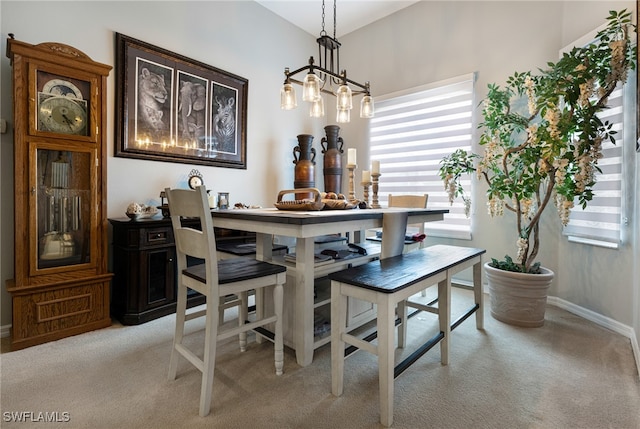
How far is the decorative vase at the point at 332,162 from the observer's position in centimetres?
412

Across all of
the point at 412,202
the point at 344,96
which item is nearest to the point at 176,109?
the point at 344,96

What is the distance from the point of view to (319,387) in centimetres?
156

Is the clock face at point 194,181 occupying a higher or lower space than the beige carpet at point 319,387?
higher

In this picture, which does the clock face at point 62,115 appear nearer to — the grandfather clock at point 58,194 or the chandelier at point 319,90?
the grandfather clock at point 58,194

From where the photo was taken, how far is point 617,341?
2125 mm

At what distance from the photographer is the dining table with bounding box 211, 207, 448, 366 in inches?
59.1

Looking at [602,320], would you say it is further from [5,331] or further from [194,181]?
[5,331]

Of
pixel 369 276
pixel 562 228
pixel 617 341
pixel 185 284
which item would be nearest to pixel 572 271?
pixel 562 228

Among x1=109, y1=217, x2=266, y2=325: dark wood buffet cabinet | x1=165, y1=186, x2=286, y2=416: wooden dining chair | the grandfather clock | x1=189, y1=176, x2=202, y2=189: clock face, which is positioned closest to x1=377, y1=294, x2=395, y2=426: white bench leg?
x1=165, y1=186, x2=286, y2=416: wooden dining chair

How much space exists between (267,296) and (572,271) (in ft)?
8.81

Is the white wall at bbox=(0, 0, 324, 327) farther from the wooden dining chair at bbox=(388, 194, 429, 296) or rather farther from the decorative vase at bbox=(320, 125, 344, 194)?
the wooden dining chair at bbox=(388, 194, 429, 296)

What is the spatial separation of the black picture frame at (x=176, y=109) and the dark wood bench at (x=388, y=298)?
2251 mm

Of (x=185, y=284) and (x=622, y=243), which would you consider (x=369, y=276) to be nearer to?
(x=185, y=284)

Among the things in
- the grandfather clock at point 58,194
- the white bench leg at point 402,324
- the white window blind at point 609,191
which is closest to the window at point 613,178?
the white window blind at point 609,191
